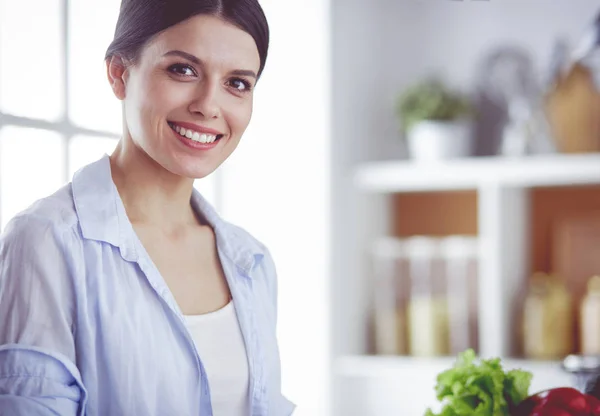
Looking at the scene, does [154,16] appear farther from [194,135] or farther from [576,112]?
[576,112]

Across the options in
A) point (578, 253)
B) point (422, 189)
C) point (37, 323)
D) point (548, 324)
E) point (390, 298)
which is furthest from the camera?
point (422, 189)

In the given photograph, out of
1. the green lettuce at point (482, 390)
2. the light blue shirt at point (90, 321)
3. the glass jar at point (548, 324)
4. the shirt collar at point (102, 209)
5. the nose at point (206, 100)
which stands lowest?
the glass jar at point (548, 324)

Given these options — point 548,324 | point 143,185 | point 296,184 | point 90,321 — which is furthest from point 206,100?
point 548,324

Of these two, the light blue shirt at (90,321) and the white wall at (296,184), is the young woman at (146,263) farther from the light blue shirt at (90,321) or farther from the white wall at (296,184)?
the white wall at (296,184)

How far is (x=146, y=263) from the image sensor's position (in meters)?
1.07

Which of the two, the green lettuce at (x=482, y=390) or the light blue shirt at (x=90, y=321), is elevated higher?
the light blue shirt at (x=90, y=321)

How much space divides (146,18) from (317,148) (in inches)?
71.3

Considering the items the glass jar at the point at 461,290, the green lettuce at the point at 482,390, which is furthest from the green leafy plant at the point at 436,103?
the green lettuce at the point at 482,390

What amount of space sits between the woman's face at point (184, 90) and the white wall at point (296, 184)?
1.56m

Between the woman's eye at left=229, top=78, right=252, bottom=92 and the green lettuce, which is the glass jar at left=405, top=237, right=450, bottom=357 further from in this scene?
the woman's eye at left=229, top=78, right=252, bottom=92

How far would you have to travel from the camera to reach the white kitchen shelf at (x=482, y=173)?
268cm

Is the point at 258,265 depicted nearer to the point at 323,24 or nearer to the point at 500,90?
the point at 323,24

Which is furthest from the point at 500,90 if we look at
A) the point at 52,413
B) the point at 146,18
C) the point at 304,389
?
the point at 52,413

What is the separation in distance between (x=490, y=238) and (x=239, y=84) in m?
1.86
